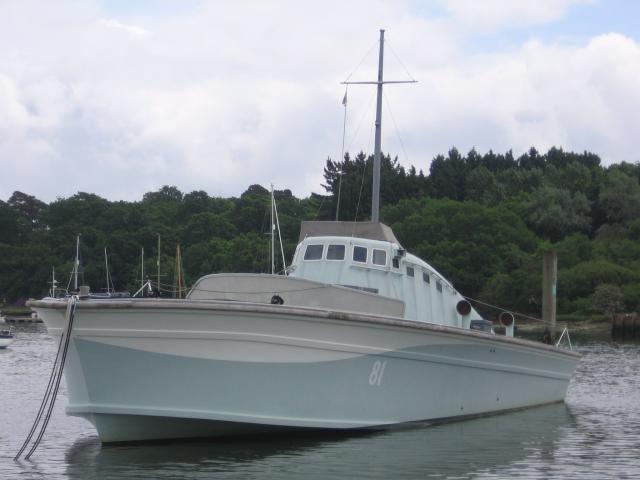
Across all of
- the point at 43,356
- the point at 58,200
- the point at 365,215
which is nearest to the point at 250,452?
the point at 43,356

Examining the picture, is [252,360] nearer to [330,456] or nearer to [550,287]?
[330,456]

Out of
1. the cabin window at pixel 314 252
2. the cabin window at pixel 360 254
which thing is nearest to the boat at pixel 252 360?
the cabin window at pixel 360 254

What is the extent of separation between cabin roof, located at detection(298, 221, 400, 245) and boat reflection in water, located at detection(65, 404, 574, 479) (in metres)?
3.91

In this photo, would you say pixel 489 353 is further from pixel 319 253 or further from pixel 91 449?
pixel 91 449

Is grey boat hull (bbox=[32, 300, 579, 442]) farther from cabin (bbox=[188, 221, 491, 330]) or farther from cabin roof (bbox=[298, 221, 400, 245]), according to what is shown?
cabin roof (bbox=[298, 221, 400, 245])

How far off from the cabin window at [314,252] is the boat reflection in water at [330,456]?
3.83 metres

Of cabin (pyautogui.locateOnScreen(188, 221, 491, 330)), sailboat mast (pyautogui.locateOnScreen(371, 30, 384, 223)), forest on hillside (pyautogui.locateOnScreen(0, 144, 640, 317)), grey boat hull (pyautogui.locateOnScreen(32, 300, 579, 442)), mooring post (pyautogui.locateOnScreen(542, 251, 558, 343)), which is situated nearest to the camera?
grey boat hull (pyautogui.locateOnScreen(32, 300, 579, 442))

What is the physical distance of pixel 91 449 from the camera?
18312mm

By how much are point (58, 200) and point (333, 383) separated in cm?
13114

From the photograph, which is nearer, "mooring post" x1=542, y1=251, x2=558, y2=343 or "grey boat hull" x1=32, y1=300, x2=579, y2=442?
"grey boat hull" x1=32, y1=300, x2=579, y2=442

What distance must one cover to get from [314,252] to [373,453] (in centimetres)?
519

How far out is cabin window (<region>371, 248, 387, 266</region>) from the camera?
70.9ft

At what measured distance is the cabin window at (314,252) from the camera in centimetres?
Answer: 2180

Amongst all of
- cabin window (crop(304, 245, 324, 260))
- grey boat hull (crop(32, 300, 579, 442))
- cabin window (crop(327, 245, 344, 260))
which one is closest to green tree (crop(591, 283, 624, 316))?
cabin window (crop(304, 245, 324, 260))
